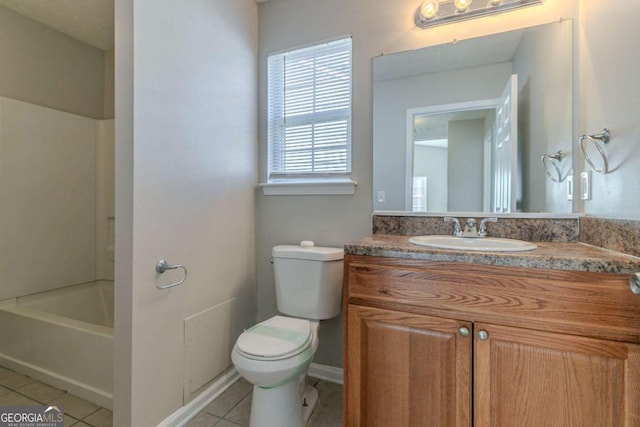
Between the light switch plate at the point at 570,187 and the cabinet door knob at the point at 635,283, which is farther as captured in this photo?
the light switch plate at the point at 570,187

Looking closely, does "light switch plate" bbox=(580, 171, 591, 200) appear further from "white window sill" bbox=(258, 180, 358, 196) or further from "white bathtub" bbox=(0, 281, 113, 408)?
"white bathtub" bbox=(0, 281, 113, 408)

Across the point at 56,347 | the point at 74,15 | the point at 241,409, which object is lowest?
the point at 241,409

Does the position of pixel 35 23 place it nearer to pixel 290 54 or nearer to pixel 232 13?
pixel 232 13

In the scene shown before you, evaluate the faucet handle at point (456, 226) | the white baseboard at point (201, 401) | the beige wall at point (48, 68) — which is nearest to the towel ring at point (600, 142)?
the faucet handle at point (456, 226)

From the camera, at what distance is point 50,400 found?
1.70 metres

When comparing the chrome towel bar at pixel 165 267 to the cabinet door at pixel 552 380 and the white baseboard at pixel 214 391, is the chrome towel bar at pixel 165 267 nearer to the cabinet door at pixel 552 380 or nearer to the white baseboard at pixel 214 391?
the white baseboard at pixel 214 391

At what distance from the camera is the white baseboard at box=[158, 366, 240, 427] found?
4.84 ft

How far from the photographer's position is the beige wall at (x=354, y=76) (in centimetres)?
169

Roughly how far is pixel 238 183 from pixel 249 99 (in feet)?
1.94

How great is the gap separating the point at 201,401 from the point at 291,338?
71 centimetres

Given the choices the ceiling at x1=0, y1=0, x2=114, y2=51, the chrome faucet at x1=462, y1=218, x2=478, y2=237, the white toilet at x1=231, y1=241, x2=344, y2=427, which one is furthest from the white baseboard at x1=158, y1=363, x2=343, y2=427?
the ceiling at x1=0, y1=0, x2=114, y2=51

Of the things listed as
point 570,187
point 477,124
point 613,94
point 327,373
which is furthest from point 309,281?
point 613,94

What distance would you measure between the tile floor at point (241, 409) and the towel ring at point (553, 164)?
1.63 m

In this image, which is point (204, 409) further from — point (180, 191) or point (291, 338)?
point (180, 191)
